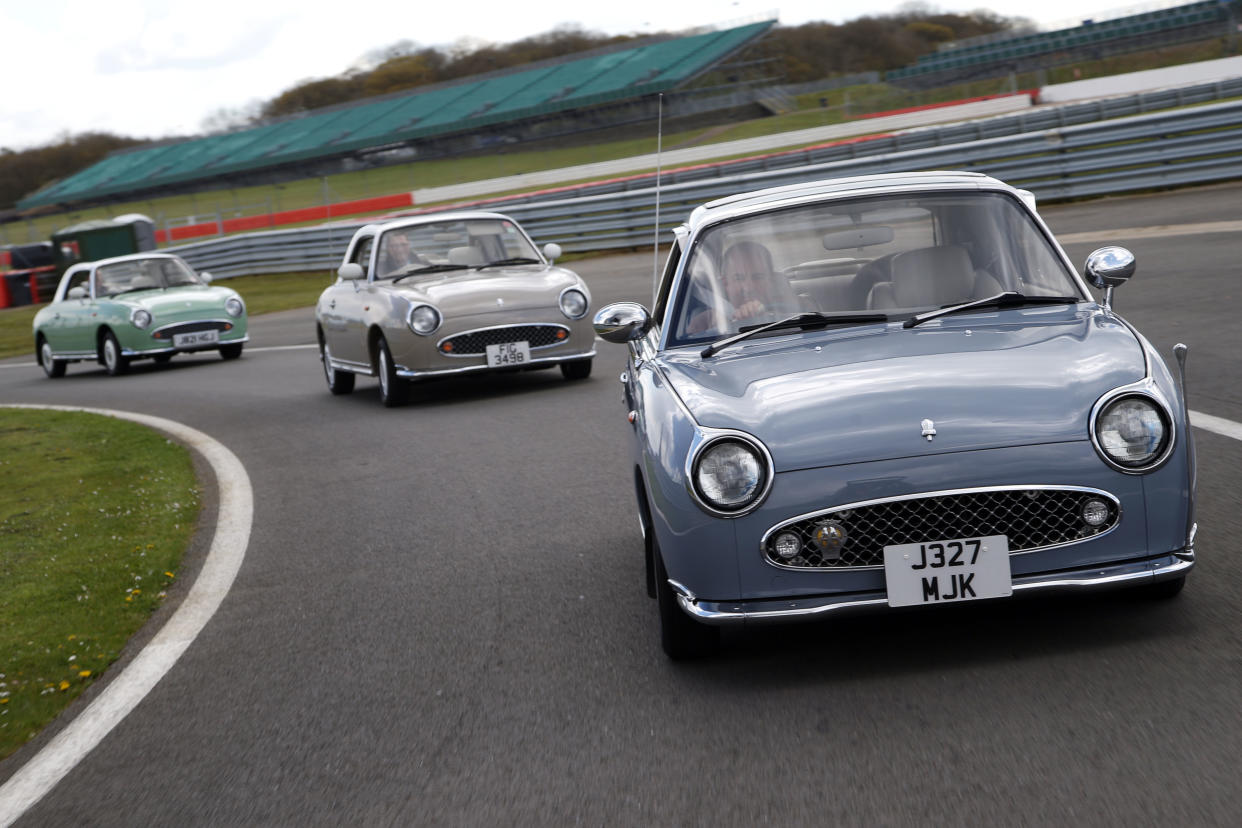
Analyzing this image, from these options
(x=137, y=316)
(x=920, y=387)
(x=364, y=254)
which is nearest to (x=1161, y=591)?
(x=920, y=387)

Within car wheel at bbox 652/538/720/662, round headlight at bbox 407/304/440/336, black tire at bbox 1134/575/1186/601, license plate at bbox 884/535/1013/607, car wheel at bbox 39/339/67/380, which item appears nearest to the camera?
license plate at bbox 884/535/1013/607

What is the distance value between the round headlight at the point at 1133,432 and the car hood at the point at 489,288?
337 inches

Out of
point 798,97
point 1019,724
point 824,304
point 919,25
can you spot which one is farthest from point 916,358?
point 919,25

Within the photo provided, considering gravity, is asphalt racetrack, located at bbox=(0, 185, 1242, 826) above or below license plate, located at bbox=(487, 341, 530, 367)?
above

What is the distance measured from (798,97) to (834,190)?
61.4 meters

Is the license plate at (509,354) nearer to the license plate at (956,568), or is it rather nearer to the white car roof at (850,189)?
the white car roof at (850,189)

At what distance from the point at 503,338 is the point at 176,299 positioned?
8759mm

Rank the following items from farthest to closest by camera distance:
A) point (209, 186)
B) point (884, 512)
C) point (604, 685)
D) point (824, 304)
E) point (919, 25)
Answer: point (919, 25) < point (209, 186) < point (824, 304) < point (604, 685) < point (884, 512)

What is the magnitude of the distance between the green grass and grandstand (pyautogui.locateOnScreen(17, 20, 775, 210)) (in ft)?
176

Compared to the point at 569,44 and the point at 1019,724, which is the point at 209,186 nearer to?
the point at 569,44

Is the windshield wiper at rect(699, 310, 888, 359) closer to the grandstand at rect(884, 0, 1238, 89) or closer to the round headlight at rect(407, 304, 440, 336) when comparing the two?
the round headlight at rect(407, 304, 440, 336)

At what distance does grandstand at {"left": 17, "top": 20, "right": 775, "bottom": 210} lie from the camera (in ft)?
222

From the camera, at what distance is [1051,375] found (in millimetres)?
4230

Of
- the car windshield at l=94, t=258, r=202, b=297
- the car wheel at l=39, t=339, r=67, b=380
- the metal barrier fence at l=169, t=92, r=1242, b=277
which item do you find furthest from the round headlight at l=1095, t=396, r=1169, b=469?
the car wheel at l=39, t=339, r=67, b=380
